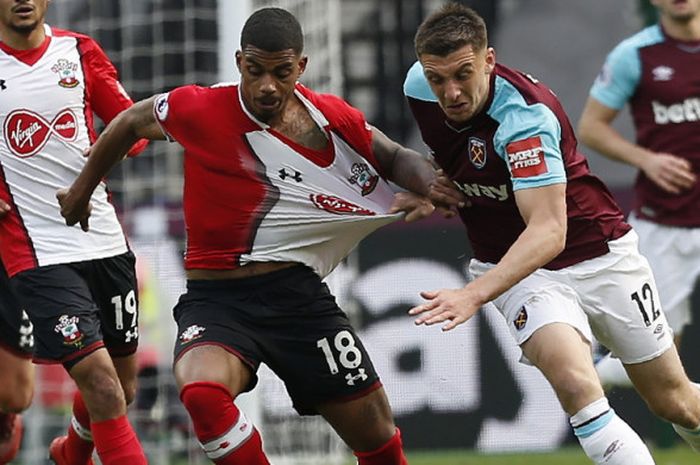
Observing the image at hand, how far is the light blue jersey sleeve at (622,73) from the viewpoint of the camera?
27.6 feet

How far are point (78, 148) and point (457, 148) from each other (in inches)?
70.8

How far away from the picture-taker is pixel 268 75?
5930 mm

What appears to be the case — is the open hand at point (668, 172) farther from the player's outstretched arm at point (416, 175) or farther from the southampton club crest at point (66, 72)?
the southampton club crest at point (66, 72)

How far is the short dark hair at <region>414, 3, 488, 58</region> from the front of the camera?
5762 mm

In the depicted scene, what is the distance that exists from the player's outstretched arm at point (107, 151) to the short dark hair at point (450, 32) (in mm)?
1118

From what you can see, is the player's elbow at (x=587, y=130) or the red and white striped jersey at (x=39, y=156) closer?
the red and white striped jersey at (x=39, y=156)

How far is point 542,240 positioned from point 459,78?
2.25 feet

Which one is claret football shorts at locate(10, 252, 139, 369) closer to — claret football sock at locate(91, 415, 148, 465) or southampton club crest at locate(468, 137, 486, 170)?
claret football sock at locate(91, 415, 148, 465)

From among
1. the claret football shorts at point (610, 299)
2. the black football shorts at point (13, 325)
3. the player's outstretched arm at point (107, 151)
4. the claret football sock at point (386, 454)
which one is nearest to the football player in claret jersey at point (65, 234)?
the player's outstretched arm at point (107, 151)

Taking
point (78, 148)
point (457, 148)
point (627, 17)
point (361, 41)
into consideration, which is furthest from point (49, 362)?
point (627, 17)

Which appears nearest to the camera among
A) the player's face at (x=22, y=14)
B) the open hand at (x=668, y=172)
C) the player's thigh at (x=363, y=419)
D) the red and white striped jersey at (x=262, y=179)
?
the red and white striped jersey at (x=262, y=179)

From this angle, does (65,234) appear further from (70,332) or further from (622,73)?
(622,73)

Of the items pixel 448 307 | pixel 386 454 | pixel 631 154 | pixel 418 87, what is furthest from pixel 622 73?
pixel 448 307

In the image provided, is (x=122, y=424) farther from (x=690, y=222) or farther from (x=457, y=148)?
(x=690, y=222)
